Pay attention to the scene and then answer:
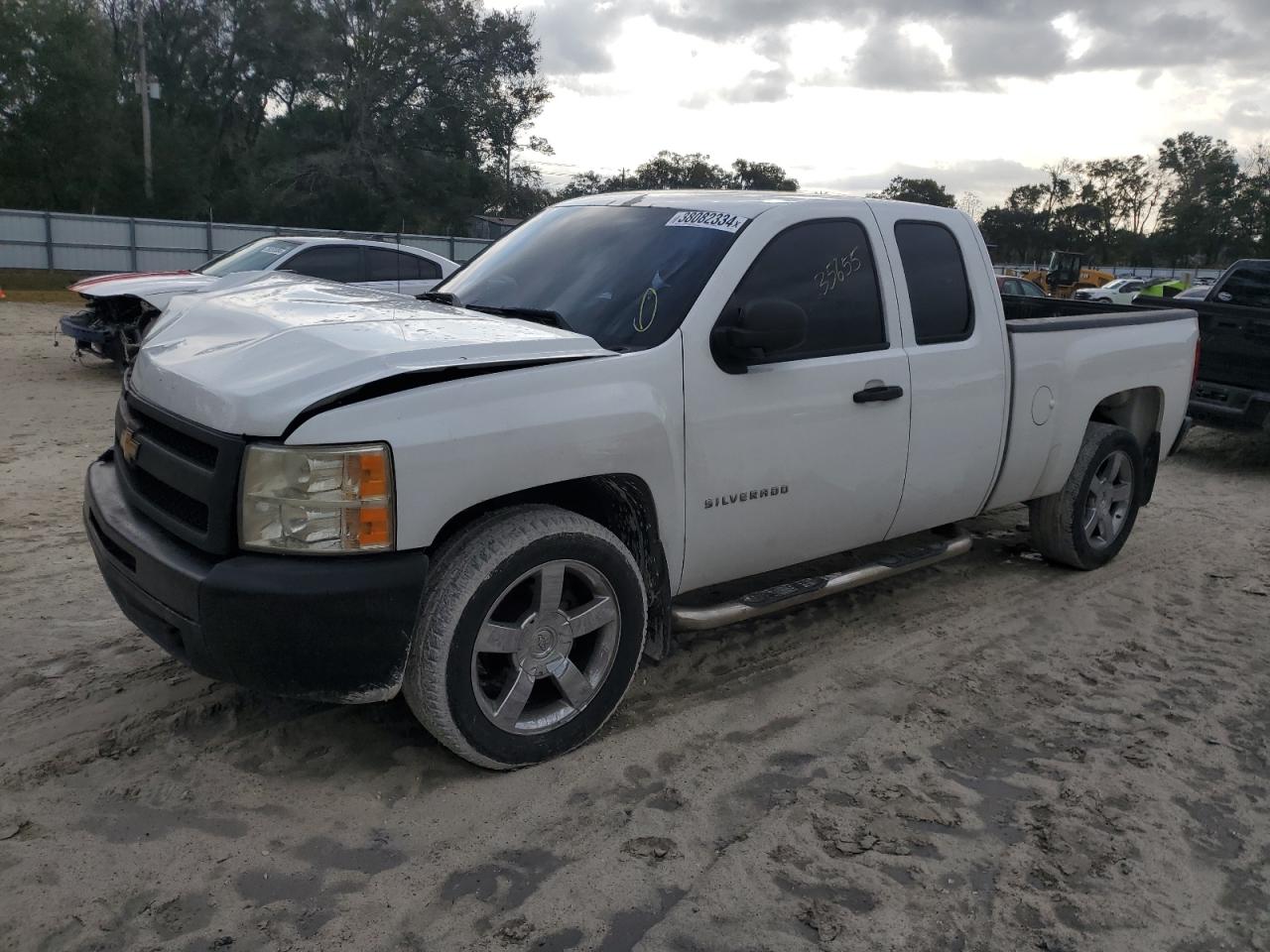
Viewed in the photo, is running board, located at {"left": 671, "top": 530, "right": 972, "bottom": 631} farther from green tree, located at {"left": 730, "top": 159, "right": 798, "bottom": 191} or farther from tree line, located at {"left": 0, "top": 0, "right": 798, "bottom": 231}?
green tree, located at {"left": 730, "top": 159, "right": 798, "bottom": 191}

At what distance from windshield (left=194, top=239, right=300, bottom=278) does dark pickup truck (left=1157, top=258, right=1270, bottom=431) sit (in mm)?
9164

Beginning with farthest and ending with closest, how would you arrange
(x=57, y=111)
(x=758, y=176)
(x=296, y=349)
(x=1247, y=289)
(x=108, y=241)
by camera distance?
(x=758, y=176) < (x=57, y=111) < (x=108, y=241) < (x=1247, y=289) < (x=296, y=349)

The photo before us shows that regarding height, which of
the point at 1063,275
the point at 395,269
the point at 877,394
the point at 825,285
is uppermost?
the point at 1063,275

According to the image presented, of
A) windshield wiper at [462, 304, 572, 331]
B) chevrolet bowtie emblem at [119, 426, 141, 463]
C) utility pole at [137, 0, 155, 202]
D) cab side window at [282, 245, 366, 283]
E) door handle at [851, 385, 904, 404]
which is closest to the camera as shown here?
chevrolet bowtie emblem at [119, 426, 141, 463]

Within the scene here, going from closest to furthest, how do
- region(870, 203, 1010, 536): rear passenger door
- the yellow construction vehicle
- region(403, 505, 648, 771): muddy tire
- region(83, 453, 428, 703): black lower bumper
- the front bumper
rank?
region(83, 453, 428, 703): black lower bumper → region(403, 505, 648, 771): muddy tire → region(870, 203, 1010, 536): rear passenger door → the front bumper → the yellow construction vehicle

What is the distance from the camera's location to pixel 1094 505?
19.1 feet

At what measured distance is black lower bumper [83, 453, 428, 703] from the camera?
2.85 metres

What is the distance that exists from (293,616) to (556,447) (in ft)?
3.03

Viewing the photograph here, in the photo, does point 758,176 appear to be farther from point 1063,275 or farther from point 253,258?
point 253,258

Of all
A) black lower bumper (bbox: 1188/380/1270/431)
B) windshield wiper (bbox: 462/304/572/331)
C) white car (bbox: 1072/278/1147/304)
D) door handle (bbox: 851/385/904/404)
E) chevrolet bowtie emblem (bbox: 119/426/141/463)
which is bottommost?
black lower bumper (bbox: 1188/380/1270/431)

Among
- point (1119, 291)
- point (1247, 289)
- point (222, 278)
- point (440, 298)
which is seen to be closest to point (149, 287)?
point (222, 278)

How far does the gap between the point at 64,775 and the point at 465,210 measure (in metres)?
41.8

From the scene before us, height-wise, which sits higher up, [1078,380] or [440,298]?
[440,298]

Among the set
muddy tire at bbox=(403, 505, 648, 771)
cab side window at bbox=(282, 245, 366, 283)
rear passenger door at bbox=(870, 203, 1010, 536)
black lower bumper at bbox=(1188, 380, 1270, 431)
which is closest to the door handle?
rear passenger door at bbox=(870, 203, 1010, 536)
